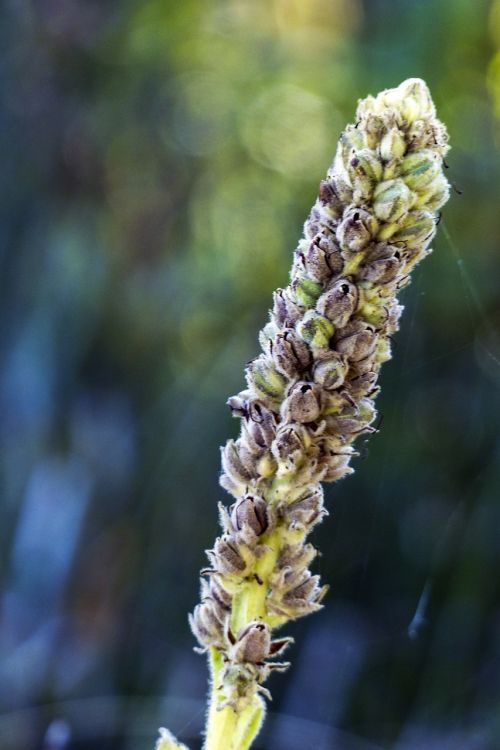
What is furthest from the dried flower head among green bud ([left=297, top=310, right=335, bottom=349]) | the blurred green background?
the blurred green background

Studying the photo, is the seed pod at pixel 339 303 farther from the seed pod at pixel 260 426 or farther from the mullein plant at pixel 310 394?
the seed pod at pixel 260 426

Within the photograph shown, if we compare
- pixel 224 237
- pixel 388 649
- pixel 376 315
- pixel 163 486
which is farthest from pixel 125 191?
pixel 376 315

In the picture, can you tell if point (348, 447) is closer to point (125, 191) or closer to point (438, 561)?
point (438, 561)

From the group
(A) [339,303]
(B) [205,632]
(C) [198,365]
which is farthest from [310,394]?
(C) [198,365]

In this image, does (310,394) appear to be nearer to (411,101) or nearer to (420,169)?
(420,169)

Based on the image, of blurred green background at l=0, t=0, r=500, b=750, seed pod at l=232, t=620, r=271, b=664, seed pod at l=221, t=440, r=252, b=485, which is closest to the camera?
seed pod at l=232, t=620, r=271, b=664

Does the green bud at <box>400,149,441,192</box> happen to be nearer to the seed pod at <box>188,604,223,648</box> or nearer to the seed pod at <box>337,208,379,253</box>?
the seed pod at <box>337,208,379,253</box>

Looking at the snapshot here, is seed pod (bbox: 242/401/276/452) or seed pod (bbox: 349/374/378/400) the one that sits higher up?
seed pod (bbox: 349/374/378/400)
